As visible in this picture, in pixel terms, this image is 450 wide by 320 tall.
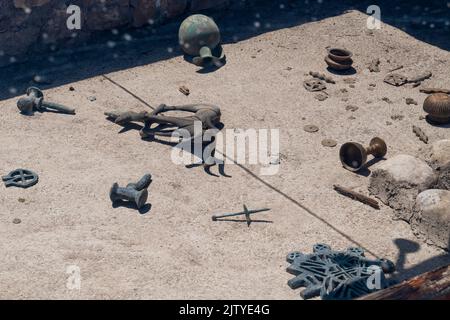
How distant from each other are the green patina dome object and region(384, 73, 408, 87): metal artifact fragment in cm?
303

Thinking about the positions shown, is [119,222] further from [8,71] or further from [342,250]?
[8,71]

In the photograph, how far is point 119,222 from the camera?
318 inches

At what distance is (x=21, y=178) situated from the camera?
344 inches

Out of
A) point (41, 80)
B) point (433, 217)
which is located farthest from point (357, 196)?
point (41, 80)

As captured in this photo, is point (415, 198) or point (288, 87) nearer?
point (415, 198)

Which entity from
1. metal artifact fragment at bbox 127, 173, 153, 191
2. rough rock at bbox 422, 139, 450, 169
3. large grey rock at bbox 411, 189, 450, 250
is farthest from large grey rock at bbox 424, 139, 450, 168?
metal artifact fragment at bbox 127, 173, 153, 191

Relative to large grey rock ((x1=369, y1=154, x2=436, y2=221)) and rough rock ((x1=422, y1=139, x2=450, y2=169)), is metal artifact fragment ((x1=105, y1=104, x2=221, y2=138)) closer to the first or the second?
large grey rock ((x1=369, y1=154, x2=436, y2=221))

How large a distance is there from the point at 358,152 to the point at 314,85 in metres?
2.58

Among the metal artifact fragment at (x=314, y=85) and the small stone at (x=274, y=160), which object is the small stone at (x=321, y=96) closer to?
the metal artifact fragment at (x=314, y=85)

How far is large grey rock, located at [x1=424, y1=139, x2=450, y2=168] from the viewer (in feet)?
29.1

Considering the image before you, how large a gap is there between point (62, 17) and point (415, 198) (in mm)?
7270

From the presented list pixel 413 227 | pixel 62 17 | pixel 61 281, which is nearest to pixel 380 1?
pixel 62 17

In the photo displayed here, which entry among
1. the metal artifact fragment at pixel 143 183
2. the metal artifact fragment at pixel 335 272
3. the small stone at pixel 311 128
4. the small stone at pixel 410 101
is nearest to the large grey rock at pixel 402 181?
the metal artifact fragment at pixel 335 272

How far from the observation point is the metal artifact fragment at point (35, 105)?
1036cm
